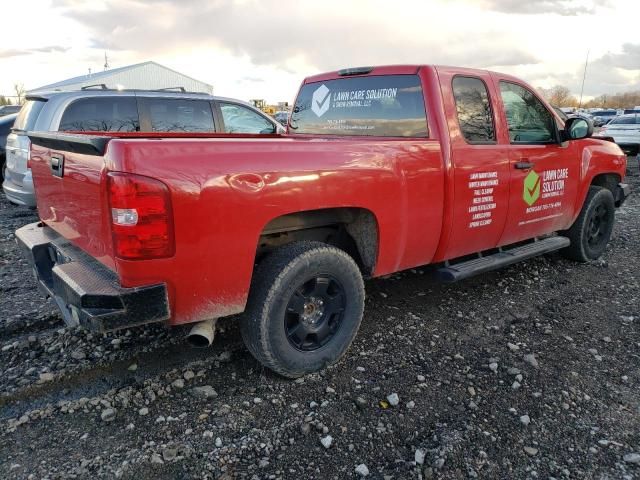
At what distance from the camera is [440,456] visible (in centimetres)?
242

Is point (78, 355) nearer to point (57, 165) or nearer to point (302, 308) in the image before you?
point (57, 165)

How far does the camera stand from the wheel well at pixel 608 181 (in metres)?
5.38

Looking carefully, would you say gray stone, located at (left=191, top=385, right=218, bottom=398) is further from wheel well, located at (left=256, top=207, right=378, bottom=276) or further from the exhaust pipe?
wheel well, located at (left=256, top=207, right=378, bottom=276)

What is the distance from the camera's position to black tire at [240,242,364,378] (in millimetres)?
2785

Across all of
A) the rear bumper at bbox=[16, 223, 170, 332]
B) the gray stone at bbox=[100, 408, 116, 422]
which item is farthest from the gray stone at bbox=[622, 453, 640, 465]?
the gray stone at bbox=[100, 408, 116, 422]

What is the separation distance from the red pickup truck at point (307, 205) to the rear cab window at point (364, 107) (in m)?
0.01

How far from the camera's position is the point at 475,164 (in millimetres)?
3635

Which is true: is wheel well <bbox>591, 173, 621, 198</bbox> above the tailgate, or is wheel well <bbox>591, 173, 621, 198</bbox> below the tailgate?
below

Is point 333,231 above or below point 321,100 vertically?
below

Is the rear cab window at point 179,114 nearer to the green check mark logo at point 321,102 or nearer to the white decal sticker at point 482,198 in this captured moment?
the green check mark logo at point 321,102

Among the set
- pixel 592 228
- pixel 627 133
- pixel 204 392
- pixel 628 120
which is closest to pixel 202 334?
pixel 204 392

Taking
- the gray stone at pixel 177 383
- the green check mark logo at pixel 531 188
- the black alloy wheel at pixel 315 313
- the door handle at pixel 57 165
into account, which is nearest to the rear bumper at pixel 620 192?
the green check mark logo at pixel 531 188

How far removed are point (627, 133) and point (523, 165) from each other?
51.1 ft

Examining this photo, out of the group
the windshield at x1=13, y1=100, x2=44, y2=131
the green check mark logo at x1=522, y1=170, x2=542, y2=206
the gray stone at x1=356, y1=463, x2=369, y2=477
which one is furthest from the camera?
the windshield at x1=13, y1=100, x2=44, y2=131
